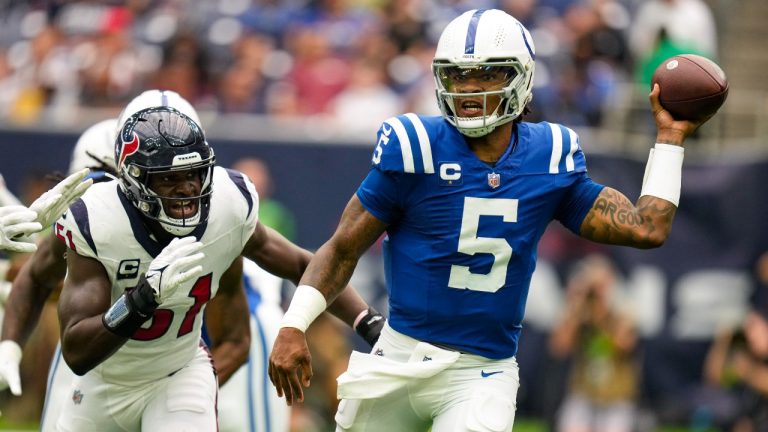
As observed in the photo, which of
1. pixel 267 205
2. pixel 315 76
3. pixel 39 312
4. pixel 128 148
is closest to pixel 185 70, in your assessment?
pixel 315 76

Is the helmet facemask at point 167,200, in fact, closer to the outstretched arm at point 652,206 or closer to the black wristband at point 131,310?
the black wristband at point 131,310

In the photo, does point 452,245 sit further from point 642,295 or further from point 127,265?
point 642,295

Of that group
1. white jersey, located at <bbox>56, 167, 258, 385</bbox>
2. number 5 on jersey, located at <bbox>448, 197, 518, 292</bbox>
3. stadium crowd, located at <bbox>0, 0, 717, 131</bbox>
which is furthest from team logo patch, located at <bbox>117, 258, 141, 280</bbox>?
stadium crowd, located at <bbox>0, 0, 717, 131</bbox>

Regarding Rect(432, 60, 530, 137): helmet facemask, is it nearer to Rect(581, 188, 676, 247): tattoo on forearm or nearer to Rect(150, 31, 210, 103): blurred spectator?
Rect(581, 188, 676, 247): tattoo on forearm

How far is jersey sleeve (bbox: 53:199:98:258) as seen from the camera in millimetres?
4434

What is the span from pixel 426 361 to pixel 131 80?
7.22 metres

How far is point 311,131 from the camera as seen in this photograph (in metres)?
9.94

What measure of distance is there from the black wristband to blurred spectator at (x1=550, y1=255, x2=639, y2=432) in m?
5.38

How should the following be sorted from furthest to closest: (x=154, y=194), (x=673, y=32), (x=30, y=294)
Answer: (x=673, y=32) < (x=30, y=294) < (x=154, y=194)

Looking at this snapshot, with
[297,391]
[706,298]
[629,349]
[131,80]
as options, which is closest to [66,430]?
[297,391]

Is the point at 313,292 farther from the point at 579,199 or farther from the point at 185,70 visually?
the point at 185,70

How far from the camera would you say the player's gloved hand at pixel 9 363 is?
486 centimetres

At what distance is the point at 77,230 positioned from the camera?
4.45 metres

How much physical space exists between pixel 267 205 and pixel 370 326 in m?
4.89
